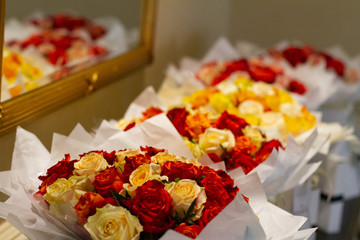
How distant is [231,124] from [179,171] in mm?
405

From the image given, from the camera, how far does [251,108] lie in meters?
1.54

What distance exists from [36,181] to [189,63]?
1.31 metres

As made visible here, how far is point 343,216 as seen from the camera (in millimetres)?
2010

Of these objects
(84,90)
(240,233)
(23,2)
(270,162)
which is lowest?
(240,233)

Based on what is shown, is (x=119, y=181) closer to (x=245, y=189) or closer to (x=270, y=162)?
(x=245, y=189)

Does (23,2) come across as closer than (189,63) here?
Yes

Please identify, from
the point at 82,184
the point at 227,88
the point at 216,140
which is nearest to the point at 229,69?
the point at 227,88

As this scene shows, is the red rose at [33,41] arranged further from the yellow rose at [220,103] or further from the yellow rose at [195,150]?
the yellow rose at [195,150]

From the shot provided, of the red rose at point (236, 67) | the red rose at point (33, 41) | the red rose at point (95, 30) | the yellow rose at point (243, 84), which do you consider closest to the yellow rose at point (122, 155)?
the yellow rose at point (243, 84)

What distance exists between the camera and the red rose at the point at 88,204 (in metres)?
0.87

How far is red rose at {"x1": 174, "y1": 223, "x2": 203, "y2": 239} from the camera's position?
843mm

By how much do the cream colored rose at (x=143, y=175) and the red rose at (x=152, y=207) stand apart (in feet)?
0.08

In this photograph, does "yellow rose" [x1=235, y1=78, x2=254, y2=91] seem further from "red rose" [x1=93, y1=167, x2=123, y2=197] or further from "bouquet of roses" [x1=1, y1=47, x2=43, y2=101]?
"red rose" [x1=93, y1=167, x2=123, y2=197]

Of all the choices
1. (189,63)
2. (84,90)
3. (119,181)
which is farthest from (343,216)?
(119,181)
